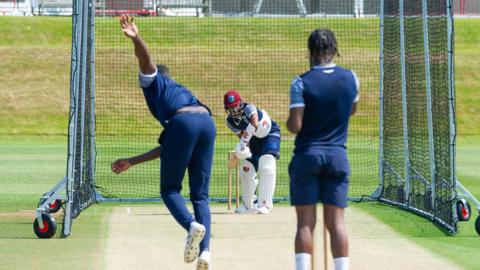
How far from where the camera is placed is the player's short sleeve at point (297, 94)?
8008 millimetres

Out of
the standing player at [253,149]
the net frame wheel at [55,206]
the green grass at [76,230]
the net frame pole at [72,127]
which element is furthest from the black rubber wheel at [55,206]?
the standing player at [253,149]

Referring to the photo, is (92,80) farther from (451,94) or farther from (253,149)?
(451,94)

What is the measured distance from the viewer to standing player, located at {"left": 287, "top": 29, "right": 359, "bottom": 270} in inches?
318

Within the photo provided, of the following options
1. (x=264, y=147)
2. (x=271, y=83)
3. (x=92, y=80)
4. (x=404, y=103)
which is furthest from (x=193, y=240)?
(x=271, y=83)

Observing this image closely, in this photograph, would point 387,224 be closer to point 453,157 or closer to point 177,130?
point 453,157

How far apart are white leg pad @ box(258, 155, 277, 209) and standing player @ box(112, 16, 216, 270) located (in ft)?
15.6

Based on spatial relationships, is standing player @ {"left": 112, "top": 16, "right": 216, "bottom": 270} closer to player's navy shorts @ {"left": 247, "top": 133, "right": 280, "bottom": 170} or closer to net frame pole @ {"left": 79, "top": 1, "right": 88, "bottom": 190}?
net frame pole @ {"left": 79, "top": 1, "right": 88, "bottom": 190}

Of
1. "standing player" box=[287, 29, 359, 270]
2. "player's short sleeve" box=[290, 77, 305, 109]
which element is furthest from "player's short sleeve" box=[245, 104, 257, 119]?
"player's short sleeve" box=[290, 77, 305, 109]

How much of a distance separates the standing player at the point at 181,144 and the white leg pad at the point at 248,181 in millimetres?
5127

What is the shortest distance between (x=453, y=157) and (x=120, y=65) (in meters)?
22.3

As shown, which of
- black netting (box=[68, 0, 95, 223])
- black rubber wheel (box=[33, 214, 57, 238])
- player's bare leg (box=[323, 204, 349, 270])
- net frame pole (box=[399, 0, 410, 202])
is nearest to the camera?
player's bare leg (box=[323, 204, 349, 270])

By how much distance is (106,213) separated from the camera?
14562 mm

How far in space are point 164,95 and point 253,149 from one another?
5.42 m

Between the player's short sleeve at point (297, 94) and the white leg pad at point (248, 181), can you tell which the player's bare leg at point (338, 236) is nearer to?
the player's short sleeve at point (297, 94)
